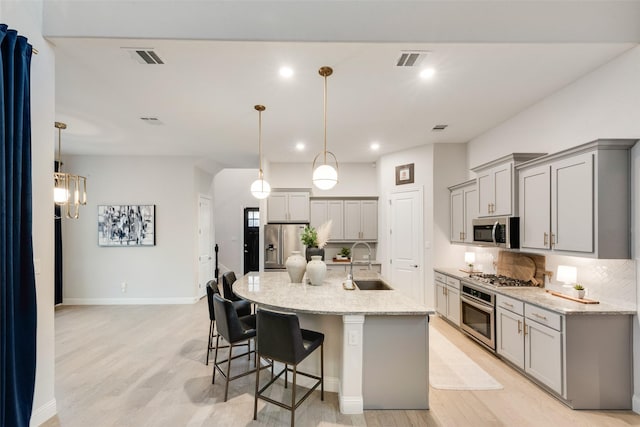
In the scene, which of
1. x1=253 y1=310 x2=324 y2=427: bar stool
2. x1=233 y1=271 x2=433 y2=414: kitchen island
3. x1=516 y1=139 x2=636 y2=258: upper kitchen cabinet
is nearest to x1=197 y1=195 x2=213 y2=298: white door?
x1=233 y1=271 x2=433 y2=414: kitchen island

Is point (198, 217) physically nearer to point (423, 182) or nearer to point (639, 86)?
point (423, 182)

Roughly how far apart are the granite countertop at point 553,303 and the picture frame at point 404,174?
249 centimetres

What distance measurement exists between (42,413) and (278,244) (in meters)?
4.10

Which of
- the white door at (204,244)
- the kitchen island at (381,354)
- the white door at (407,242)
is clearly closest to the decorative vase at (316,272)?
the kitchen island at (381,354)

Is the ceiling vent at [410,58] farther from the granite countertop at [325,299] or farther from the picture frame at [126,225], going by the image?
the picture frame at [126,225]

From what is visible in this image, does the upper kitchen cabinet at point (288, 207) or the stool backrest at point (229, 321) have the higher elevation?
the upper kitchen cabinet at point (288, 207)

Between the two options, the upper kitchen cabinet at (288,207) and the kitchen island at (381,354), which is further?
the upper kitchen cabinet at (288,207)

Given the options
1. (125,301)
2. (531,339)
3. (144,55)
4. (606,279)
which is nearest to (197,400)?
(144,55)

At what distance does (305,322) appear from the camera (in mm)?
2924

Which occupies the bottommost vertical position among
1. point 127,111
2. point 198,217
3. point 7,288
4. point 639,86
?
point 7,288

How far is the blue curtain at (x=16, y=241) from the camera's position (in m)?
1.97

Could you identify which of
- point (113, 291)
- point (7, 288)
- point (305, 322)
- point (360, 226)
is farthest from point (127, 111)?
point (360, 226)

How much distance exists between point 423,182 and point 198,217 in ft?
14.4

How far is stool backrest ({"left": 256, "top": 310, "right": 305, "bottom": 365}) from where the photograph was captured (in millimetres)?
2250
